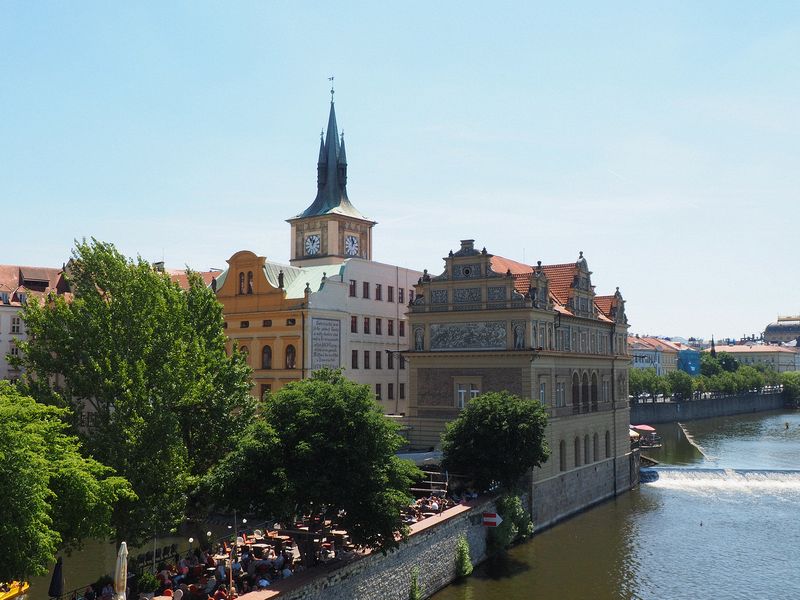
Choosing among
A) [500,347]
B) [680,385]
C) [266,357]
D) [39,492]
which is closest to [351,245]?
[266,357]

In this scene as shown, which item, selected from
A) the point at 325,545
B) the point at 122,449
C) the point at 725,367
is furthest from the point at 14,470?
the point at 725,367

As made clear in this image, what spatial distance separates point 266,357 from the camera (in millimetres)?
56812

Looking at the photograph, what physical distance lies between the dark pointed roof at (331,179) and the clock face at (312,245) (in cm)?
212

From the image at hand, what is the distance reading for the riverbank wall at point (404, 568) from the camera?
1106 inches

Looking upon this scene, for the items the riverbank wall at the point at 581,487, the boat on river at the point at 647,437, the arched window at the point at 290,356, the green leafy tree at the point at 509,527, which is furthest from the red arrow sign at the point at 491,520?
the boat on river at the point at 647,437

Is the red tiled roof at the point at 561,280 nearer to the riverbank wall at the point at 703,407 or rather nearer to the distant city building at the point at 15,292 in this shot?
the distant city building at the point at 15,292

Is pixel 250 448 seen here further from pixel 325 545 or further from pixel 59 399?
pixel 59 399

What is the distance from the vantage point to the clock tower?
251 feet

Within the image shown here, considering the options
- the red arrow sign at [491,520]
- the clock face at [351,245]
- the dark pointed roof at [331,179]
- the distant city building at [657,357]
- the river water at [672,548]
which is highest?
the dark pointed roof at [331,179]

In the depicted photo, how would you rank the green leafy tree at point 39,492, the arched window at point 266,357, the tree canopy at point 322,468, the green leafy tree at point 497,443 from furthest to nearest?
the arched window at point 266,357
the green leafy tree at point 497,443
the tree canopy at point 322,468
the green leafy tree at point 39,492

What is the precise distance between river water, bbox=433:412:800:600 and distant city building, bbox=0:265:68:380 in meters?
42.0

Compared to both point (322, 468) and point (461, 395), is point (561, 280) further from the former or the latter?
point (322, 468)

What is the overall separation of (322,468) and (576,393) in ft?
95.9

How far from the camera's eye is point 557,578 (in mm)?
38406
